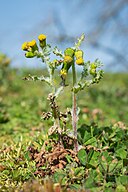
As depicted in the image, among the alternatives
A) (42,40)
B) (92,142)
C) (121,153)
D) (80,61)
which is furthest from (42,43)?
(121,153)

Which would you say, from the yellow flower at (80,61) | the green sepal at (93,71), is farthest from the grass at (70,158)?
the yellow flower at (80,61)

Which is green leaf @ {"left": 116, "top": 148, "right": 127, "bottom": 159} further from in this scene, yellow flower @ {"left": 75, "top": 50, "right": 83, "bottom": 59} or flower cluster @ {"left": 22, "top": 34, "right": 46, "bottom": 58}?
flower cluster @ {"left": 22, "top": 34, "right": 46, "bottom": 58}

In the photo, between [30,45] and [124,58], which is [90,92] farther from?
[124,58]

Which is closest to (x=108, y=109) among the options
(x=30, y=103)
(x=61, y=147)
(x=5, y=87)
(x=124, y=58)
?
(x=30, y=103)

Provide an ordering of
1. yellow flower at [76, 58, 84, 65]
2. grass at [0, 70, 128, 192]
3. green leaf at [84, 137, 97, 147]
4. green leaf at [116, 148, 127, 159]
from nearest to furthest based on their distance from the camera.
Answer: grass at [0, 70, 128, 192]
yellow flower at [76, 58, 84, 65]
green leaf at [116, 148, 127, 159]
green leaf at [84, 137, 97, 147]

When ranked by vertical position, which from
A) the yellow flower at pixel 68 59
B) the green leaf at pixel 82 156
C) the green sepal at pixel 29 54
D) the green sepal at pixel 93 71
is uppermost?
the green sepal at pixel 29 54

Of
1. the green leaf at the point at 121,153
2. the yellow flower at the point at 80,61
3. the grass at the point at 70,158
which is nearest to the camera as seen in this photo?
the grass at the point at 70,158

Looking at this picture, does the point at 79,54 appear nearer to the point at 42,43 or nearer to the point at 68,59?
the point at 68,59

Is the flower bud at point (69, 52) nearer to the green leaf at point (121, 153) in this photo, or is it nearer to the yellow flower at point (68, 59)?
the yellow flower at point (68, 59)

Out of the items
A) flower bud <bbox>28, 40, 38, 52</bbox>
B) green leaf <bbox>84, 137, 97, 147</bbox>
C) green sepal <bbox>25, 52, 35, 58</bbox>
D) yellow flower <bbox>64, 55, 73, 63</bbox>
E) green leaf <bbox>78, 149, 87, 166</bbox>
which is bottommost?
green leaf <bbox>78, 149, 87, 166</bbox>

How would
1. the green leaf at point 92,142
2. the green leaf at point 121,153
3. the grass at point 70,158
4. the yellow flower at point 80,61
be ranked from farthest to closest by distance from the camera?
the green leaf at point 92,142 → the green leaf at point 121,153 → the yellow flower at point 80,61 → the grass at point 70,158

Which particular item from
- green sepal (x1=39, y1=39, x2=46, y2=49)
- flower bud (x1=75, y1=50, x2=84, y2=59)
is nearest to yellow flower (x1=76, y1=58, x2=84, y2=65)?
flower bud (x1=75, y1=50, x2=84, y2=59)
